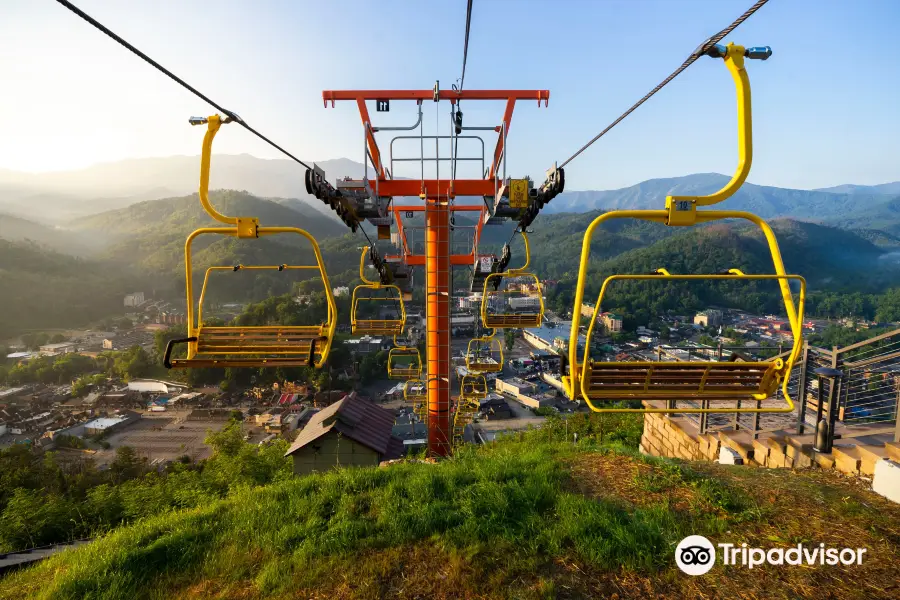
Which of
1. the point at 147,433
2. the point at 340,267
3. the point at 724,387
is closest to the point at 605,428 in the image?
the point at 724,387

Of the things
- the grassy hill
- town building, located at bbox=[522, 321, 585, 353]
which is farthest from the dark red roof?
town building, located at bbox=[522, 321, 585, 353]

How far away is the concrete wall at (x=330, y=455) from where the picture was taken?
9930mm

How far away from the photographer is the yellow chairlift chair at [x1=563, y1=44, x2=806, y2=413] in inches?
94.9

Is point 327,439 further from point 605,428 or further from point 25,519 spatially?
point 605,428

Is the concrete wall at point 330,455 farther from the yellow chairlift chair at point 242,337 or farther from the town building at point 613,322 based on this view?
the town building at point 613,322

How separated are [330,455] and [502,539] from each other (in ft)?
27.6

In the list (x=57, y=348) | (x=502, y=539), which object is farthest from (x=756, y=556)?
(x=57, y=348)

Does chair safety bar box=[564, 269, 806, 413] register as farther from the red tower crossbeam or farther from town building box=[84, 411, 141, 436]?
town building box=[84, 411, 141, 436]

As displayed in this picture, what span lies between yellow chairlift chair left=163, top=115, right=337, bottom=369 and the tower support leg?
5714mm

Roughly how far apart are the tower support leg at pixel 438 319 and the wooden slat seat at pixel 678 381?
677 cm

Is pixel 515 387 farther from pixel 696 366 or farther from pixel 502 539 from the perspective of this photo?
pixel 696 366

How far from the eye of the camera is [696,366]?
8.84ft

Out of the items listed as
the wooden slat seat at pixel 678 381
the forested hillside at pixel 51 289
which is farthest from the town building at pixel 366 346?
the wooden slat seat at pixel 678 381

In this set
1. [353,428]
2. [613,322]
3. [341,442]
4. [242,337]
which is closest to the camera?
[242,337]
